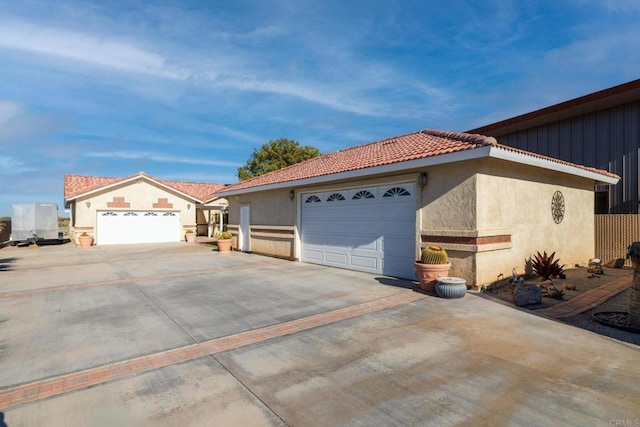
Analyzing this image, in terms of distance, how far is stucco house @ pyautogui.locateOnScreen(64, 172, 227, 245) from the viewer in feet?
79.9

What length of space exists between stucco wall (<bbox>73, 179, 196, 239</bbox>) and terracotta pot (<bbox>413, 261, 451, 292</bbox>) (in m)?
23.4

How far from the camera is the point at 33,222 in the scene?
2486 centimetres

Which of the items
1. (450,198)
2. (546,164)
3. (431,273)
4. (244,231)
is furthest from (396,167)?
(244,231)

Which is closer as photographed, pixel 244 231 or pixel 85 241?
pixel 244 231

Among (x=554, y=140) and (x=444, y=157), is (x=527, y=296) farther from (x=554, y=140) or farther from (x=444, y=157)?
(x=554, y=140)

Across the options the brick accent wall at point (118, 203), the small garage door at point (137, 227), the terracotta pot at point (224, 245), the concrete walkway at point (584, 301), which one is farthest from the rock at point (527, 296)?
the brick accent wall at point (118, 203)

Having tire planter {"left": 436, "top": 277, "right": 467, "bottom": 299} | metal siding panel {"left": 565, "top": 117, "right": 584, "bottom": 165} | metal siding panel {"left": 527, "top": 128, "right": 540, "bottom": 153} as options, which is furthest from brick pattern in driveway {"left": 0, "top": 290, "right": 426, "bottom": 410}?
metal siding panel {"left": 527, "top": 128, "right": 540, "bottom": 153}

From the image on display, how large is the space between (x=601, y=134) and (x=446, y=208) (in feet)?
31.9

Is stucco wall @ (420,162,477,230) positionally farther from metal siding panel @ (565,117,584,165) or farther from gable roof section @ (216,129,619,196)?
metal siding panel @ (565,117,584,165)

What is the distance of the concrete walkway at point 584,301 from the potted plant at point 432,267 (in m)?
2.03

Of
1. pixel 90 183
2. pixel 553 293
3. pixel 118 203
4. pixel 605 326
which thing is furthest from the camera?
pixel 90 183

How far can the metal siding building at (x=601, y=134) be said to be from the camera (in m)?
13.0

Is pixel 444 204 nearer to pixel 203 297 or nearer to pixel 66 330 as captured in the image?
pixel 203 297

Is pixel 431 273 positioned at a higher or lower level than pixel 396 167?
lower
